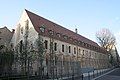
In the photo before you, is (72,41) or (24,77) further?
(72,41)

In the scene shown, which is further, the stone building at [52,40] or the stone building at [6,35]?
the stone building at [6,35]

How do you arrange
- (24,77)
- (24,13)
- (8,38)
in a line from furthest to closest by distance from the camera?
(8,38) → (24,13) → (24,77)

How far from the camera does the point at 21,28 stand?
49.3 meters

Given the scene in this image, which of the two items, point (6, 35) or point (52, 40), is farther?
point (6, 35)

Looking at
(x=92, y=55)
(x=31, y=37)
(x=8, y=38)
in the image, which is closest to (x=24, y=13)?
(x=31, y=37)

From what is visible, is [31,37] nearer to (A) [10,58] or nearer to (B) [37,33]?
(B) [37,33]

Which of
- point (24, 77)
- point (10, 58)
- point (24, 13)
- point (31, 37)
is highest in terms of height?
point (24, 13)

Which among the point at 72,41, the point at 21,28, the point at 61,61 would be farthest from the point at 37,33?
the point at 72,41

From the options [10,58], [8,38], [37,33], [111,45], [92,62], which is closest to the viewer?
[10,58]

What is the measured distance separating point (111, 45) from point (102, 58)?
6.70 metres

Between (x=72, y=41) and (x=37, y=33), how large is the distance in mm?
17670

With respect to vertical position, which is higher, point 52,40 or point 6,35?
point 6,35

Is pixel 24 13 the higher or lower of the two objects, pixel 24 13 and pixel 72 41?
the higher

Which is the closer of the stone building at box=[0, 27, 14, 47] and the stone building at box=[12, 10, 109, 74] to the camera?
the stone building at box=[12, 10, 109, 74]
